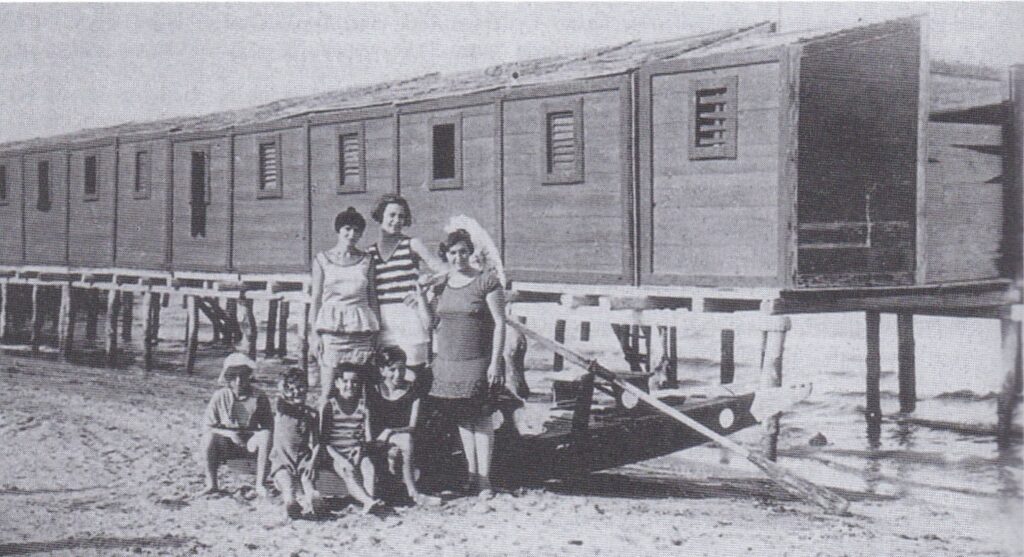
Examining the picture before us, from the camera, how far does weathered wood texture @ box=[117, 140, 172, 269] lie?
2159cm

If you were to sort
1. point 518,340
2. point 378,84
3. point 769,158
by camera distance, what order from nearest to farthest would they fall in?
point 769,158, point 518,340, point 378,84

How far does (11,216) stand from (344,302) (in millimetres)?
19841

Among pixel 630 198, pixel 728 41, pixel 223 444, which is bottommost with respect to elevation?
pixel 223 444

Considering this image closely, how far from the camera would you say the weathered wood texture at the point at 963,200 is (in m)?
14.2

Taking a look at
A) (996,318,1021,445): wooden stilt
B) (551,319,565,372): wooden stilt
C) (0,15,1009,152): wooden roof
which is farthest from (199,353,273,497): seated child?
(996,318,1021,445): wooden stilt

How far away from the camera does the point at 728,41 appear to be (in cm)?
1373

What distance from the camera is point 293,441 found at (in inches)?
329

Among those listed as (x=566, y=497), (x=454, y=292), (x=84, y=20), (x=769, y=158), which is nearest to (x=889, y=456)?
(x=769, y=158)

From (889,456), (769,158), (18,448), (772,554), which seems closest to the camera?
(772,554)

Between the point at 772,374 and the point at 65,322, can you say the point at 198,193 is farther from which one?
the point at 772,374

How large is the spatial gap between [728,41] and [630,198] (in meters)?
2.49

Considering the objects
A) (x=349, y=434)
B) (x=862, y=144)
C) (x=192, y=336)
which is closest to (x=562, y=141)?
(x=862, y=144)

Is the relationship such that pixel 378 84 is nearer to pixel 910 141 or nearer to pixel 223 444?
pixel 910 141

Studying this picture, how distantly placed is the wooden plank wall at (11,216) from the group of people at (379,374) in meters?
18.8
